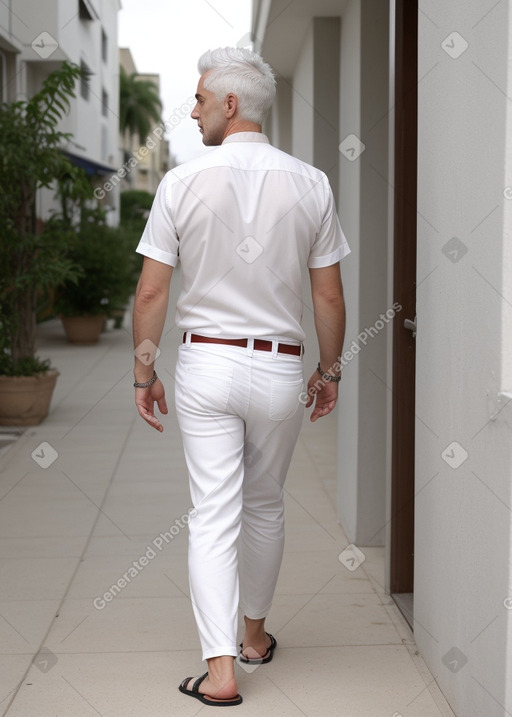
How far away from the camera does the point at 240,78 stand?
10.00 ft

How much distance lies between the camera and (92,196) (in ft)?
28.8

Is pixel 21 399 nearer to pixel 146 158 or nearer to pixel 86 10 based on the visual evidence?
pixel 86 10

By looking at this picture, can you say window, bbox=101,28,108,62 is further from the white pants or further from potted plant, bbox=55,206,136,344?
the white pants

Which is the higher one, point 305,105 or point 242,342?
point 305,105

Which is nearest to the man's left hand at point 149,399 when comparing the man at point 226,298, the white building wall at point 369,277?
the man at point 226,298

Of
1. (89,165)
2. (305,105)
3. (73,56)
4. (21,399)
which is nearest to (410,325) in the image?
(305,105)

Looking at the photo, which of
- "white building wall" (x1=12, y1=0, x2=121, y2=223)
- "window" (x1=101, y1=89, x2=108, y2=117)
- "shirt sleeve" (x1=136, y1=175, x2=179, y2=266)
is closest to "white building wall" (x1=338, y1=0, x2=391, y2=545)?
"shirt sleeve" (x1=136, y1=175, x2=179, y2=266)

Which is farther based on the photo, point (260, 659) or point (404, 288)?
point (404, 288)

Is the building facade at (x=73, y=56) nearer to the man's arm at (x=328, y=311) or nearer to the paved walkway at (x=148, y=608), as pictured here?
the paved walkway at (x=148, y=608)

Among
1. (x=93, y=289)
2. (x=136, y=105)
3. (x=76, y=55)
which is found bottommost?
(x=93, y=289)

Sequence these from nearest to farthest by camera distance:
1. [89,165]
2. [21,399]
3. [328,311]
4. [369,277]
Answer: [328,311] → [369,277] → [21,399] → [89,165]

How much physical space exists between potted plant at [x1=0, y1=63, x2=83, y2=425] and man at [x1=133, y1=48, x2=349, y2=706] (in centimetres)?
532

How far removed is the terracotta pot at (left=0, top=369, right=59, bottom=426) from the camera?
8.38 metres

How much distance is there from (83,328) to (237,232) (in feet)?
40.2
